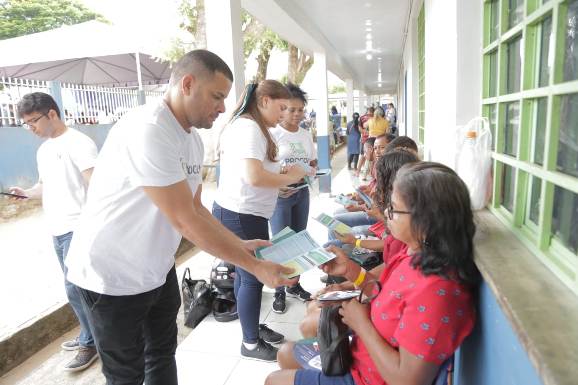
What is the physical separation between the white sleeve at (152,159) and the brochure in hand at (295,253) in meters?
0.54

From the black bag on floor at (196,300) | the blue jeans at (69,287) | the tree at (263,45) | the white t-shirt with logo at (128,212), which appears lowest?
the black bag on floor at (196,300)

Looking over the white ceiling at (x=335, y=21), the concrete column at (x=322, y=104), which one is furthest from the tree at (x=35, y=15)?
the concrete column at (x=322, y=104)

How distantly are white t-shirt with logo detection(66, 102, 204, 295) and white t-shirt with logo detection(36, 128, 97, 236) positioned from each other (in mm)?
965

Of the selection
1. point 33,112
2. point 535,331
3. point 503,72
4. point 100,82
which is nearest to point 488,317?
point 535,331

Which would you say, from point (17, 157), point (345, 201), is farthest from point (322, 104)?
point (17, 157)

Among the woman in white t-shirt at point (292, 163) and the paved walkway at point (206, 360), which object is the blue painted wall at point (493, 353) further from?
the woman in white t-shirt at point (292, 163)

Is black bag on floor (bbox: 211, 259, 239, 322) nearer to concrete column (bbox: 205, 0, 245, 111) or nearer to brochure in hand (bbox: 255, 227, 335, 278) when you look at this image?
brochure in hand (bbox: 255, 227, 335, 278)

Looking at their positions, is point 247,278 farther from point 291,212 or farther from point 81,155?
point 81,155

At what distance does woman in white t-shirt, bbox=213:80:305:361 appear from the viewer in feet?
7.19

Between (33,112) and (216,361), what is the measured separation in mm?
1730

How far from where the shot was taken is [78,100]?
6.87 meters

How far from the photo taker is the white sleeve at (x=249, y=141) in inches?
84.5

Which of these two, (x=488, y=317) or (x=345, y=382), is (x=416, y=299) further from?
(x=345, y=382)

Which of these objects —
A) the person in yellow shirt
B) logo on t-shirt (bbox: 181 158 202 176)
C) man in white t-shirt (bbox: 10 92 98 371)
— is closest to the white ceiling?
the person in yellow shirt
